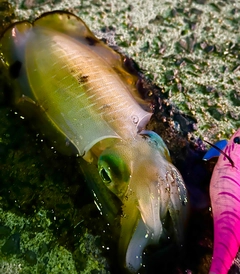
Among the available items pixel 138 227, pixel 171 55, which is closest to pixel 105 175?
pixel 138 227

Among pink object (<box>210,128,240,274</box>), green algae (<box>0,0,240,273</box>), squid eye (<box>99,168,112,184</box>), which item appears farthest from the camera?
green algae (<box>0,0,240,273</box>)

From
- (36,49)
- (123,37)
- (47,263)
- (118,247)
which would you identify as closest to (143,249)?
(118,247)

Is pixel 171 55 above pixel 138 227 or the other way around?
above

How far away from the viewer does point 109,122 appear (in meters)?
1.14

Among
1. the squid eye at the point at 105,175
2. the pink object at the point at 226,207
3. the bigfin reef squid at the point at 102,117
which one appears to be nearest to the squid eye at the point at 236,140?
the pink object at the point at 226,207

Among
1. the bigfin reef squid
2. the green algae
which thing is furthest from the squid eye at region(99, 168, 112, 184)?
the green algae

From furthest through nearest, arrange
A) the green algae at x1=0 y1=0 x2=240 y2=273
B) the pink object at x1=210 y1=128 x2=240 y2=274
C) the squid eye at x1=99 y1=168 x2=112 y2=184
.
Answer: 1. the green algae at x1=0 y1=0 x2=240 y2=273
2. the squid eye at x1=99 y1=168 x2=112 y2=184
3. the pink object at x1=210 y1=128 x2=240 y2=274

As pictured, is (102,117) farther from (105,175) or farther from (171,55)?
(171,55)

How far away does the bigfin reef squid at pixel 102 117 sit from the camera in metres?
1.02

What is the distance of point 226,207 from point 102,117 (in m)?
0.39

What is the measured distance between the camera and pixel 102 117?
1.15m

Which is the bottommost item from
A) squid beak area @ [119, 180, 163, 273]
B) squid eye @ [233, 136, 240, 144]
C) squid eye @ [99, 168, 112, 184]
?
squid beak area @ [119, 180, 163, 273]

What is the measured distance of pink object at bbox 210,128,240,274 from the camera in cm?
94

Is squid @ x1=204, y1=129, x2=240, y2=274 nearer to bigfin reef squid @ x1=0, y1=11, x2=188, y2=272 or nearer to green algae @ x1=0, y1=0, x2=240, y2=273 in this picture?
bigfin reef squid @ x1=0, y1=11, x2=188, y2=272
